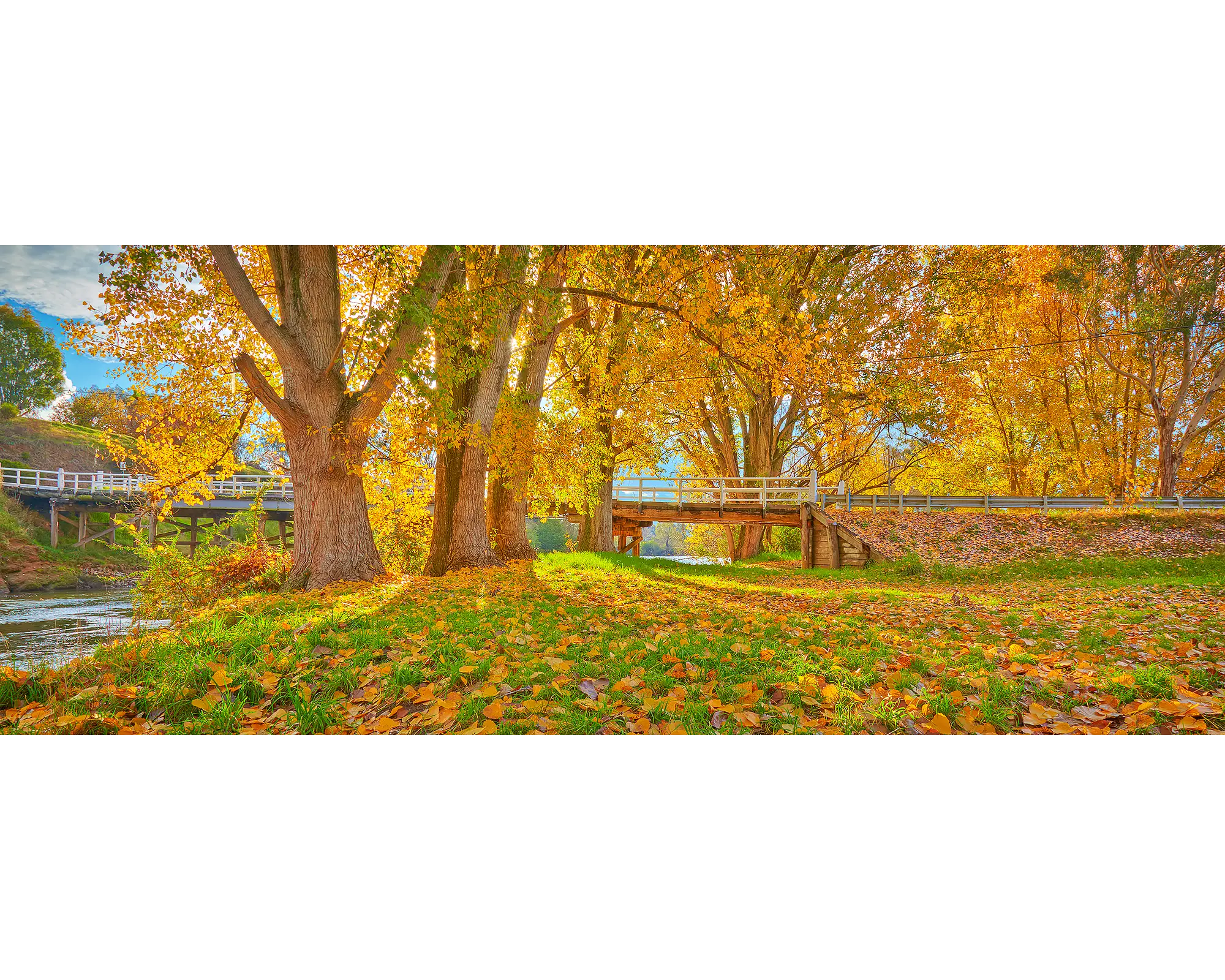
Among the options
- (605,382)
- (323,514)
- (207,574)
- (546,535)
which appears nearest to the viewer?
(323,514)

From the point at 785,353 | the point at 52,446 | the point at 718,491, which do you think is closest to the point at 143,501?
the point at 52,446

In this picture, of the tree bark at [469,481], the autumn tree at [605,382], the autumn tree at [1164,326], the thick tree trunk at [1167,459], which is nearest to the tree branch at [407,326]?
the autumn tree at [605,382]

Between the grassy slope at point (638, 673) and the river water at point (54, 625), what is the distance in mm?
240

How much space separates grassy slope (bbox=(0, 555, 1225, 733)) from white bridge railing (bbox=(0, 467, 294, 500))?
136 centimetres

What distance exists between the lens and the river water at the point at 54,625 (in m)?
3.09

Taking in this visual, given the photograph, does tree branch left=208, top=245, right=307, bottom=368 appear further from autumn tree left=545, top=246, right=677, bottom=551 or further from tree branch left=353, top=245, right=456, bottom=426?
autumn tree left=545, top=246, right=677, bottom=551

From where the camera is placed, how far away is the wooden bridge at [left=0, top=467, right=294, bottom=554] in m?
4.06

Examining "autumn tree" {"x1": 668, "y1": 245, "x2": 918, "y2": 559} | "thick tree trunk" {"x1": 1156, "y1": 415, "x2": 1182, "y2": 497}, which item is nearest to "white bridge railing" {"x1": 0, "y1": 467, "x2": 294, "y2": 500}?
"autumn tree" {"x1": 668, "y1": 245, "x2": 918, "y2": 559}

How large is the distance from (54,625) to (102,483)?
1456mm

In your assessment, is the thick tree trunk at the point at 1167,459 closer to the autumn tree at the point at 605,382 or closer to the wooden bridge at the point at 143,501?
the autumn tree at the point at 605,382

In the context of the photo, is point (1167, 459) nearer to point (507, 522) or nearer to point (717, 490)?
point (717, 490)

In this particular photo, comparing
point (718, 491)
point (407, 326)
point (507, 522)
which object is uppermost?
point (407, 326)

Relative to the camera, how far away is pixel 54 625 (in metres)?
3.45
